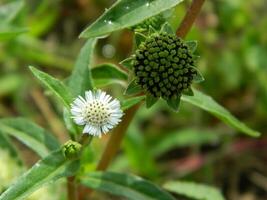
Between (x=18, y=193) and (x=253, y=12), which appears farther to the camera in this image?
(x=253, y=12)

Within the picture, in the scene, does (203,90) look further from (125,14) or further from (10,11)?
(125,14)

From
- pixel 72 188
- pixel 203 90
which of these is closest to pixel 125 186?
pixel 72 188

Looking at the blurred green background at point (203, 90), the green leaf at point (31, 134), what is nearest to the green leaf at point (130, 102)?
the green leaf at point (31, 134)

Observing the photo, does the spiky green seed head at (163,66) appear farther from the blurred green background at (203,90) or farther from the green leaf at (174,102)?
the blurred green background at (203,90)

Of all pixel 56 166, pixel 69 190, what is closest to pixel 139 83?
pixel 56 166

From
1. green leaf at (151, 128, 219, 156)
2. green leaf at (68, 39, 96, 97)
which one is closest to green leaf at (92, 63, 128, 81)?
green leaf at (68, 39, 96, 97)

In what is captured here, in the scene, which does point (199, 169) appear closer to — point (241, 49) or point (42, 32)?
point (241, 49)

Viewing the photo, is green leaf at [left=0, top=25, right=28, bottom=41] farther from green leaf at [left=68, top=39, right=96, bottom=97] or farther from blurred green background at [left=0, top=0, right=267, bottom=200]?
blurred green background at [left=0, top=0, right=267, bottom=200]
